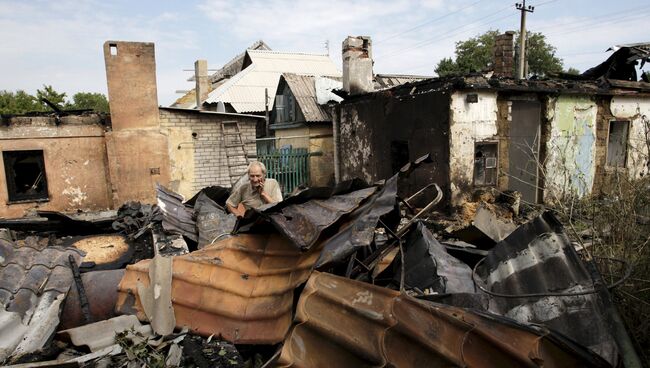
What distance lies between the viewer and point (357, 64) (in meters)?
12.5

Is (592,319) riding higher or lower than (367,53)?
lower

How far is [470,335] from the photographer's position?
1.81m

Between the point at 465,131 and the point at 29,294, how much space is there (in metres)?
8.53

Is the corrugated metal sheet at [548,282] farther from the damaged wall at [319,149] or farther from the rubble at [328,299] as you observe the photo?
the damaged wall at [319,149]

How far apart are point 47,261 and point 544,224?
403cm

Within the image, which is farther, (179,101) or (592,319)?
(179,101)

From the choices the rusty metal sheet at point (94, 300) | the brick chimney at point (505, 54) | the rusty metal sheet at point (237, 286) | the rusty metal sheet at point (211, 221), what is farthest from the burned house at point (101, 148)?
the brick chimney at point (505, 54)

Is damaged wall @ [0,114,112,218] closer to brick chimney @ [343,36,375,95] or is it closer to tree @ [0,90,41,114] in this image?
brick chimney @ [343,36,375,95]

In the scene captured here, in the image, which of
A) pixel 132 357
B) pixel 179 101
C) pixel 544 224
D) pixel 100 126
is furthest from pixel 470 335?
pixel 179 101

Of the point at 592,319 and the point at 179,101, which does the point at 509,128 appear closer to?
the point at 592,319

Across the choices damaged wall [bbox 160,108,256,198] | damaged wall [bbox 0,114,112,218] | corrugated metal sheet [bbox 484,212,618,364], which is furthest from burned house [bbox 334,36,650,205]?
damaged wall [bbox 0,114,112,218]

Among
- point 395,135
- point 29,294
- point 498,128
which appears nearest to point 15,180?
point 29,294

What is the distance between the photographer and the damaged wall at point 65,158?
9.21m

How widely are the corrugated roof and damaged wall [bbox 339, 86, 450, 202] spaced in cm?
948
